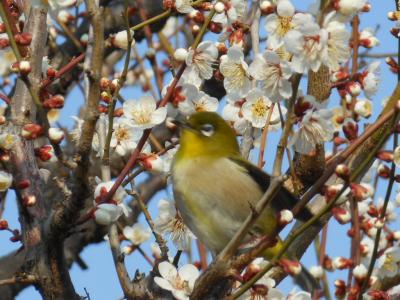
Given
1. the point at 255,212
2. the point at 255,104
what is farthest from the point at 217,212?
the point at 255,212

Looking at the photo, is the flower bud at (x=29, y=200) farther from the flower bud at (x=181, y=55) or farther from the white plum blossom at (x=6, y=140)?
the flower bud at (x=181, y=55)

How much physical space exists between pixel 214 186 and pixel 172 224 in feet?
0.88

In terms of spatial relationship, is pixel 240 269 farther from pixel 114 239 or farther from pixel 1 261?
pixel 1 261

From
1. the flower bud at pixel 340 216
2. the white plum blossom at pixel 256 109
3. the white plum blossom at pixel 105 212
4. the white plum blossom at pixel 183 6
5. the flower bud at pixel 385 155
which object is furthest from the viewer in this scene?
the white plum blossom at pixel 256 109

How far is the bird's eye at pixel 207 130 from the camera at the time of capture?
423 centimetres

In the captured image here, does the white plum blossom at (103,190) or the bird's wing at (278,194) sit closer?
the white plum blossom at (103,190)

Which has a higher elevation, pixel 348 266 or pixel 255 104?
pixel 255 104

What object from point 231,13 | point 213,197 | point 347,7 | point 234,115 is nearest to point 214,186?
point 213,197

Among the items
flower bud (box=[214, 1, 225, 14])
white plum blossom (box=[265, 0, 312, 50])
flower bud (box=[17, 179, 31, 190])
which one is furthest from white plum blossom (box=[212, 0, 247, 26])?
flower bud (box=[17, 179, 31, 190])

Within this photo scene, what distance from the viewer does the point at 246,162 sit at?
156 inches

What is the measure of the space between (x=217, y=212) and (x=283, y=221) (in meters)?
1.25

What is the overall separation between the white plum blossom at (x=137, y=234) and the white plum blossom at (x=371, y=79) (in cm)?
158

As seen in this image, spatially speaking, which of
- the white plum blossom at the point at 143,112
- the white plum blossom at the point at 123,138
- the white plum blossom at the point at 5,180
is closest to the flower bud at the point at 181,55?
the white plum blossom at the point at 143,112

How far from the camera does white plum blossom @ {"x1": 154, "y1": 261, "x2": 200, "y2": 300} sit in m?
3.41
